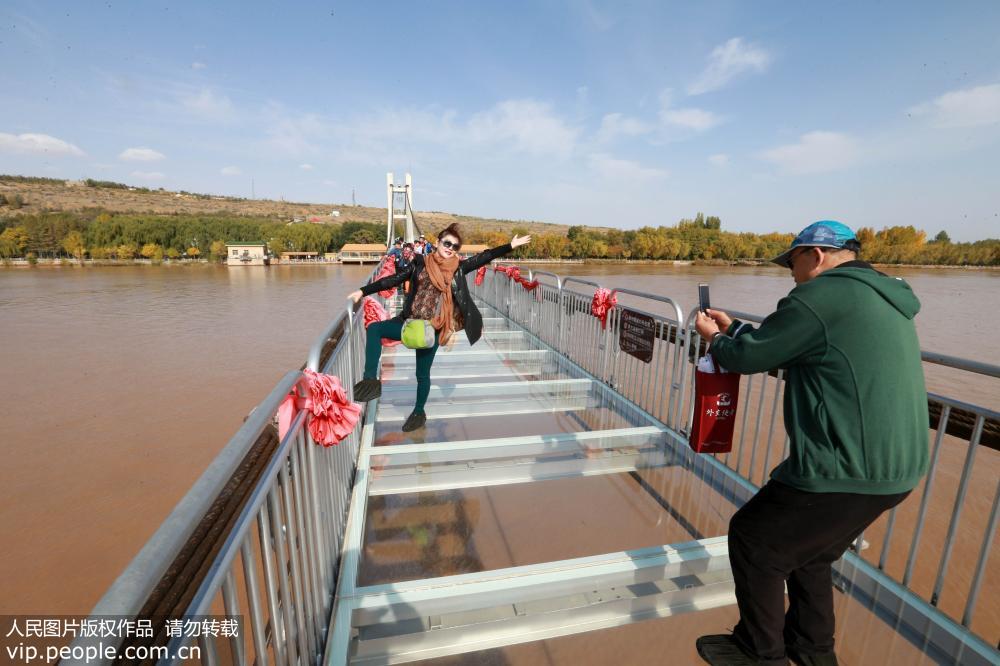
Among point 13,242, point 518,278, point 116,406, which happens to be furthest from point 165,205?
point 518,278

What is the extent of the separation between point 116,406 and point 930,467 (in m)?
11.1

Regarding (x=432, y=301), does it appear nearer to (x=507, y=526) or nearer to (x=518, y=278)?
(x=507, y=526)

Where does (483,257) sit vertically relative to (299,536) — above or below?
above

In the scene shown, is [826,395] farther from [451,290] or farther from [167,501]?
[167,501]

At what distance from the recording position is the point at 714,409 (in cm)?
262

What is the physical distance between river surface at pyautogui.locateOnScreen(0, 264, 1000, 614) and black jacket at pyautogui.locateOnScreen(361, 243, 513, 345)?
11.2 ft

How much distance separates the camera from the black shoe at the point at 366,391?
3701 mm

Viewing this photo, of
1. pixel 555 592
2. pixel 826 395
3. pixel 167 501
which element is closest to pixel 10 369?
pixel 167 501

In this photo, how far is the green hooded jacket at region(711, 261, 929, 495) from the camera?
1493 millimetres

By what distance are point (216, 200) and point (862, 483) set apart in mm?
168376

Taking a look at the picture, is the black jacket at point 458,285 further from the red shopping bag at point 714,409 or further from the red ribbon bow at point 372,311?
the red shopping bag at point 714,409

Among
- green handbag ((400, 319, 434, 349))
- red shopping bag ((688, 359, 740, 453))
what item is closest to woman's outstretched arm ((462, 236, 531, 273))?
green handbag ((400, 319, 434, 349))

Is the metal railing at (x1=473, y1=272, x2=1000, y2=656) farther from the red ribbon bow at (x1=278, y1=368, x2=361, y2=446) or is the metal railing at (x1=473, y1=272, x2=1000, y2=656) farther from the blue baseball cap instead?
the red ribbon bow at (x1=278, y1=368, x2=361, y2=446)

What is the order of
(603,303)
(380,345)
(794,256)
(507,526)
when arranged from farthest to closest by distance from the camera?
(603,303) < (380,345) < (507,526) < (794,256)
